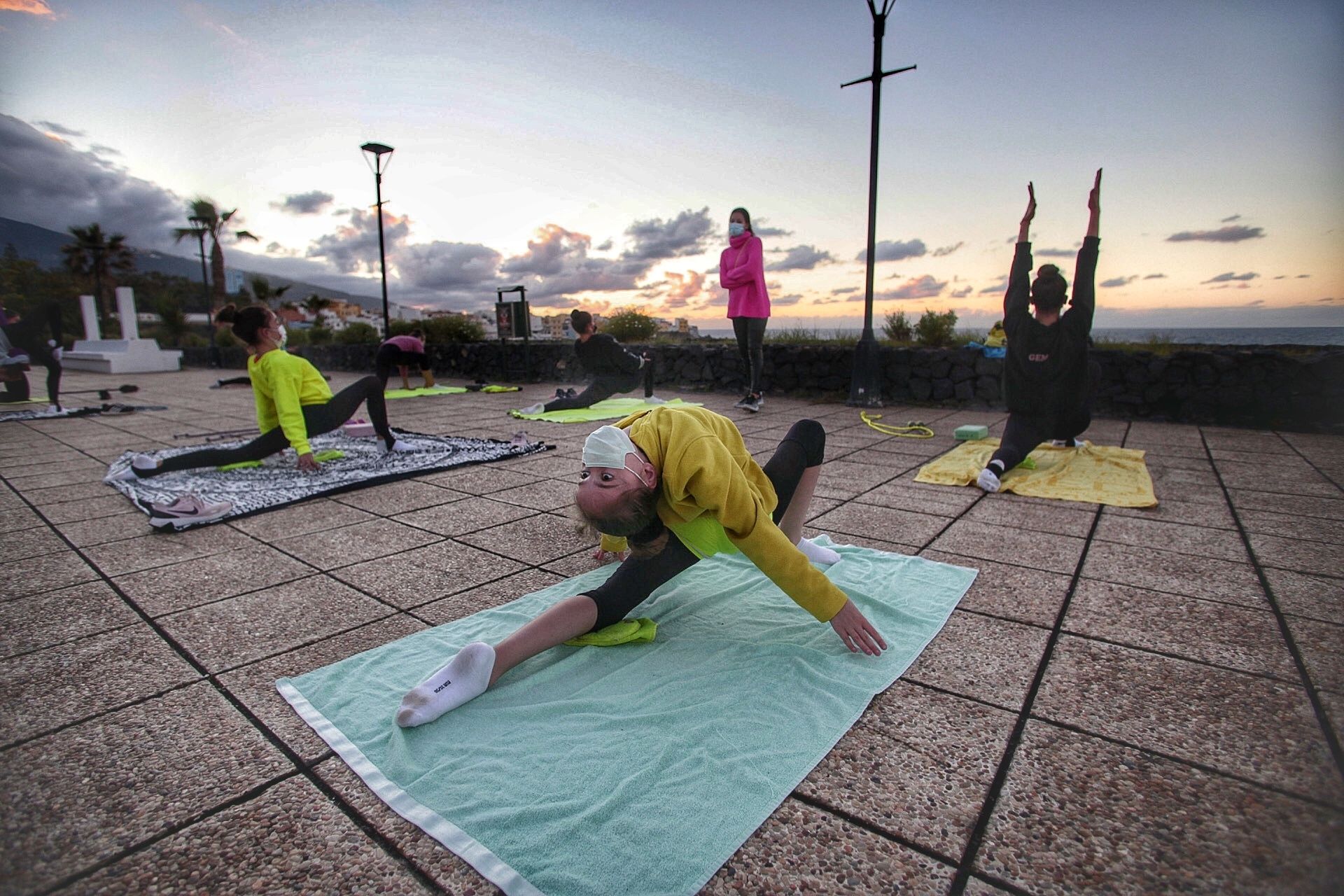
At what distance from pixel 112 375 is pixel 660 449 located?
61.5 ft

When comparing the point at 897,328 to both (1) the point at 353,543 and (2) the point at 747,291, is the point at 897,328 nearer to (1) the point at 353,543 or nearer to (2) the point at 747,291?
(2) the point at 747,291

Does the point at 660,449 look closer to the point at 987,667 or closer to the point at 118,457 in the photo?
the point at 987,667

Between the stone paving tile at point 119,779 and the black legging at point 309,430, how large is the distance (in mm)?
2894

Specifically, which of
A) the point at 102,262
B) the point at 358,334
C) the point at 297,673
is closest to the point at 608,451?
the point at 297,673

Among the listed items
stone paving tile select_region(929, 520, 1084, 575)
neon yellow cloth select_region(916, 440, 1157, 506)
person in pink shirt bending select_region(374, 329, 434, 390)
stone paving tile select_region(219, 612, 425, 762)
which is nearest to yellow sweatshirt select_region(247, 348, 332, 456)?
stone paving tile select_region(219, 612, 425, 762)

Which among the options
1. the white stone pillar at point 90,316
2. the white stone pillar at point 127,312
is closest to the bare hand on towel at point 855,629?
the white stone pillar at point 127,312

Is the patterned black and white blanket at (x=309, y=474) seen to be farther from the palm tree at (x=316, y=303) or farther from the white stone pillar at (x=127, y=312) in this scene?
the palm tree at (x=316, y=303)

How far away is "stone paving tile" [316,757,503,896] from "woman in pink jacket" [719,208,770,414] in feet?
19.8

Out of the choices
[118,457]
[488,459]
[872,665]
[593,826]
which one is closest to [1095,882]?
[872,665]

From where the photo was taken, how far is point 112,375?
15.1m

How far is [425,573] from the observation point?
8.05 ft

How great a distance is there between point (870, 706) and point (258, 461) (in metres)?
4.37

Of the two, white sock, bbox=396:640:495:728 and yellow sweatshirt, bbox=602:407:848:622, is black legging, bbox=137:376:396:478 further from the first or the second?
yellow sweatshirt, bbox=602:407:848:622

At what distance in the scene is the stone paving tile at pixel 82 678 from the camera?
1531mm
